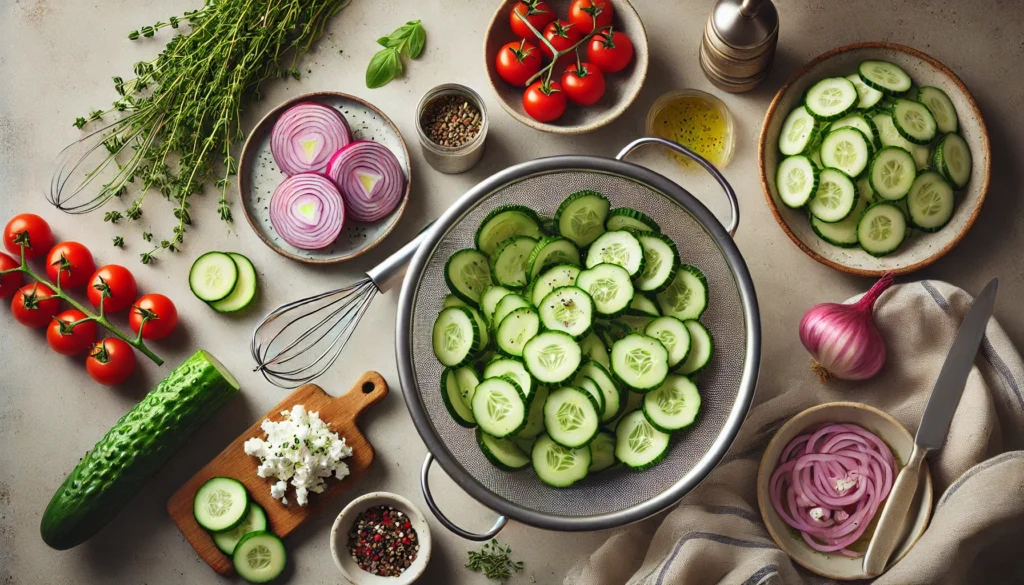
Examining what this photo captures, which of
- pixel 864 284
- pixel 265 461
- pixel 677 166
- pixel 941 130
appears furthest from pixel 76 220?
pixel 941 130

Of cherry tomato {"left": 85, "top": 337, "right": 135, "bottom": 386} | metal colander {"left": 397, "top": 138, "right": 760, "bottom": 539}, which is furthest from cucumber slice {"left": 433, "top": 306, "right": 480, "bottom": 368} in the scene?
cherry tomato {"left": 85, "top": 337, "right": 135, "bottom": 386}

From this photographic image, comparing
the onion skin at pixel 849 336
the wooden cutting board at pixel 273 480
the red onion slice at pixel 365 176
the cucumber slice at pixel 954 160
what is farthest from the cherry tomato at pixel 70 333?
the cucumber slice at pixel 954 160

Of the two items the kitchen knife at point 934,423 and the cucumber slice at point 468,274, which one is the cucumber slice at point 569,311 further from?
the kitchen knife at point 934,423

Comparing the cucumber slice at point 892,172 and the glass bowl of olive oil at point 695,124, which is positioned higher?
the glass bowl of olive oil at point 695,124

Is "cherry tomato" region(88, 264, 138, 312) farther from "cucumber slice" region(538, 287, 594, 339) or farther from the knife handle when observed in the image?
the knife handle

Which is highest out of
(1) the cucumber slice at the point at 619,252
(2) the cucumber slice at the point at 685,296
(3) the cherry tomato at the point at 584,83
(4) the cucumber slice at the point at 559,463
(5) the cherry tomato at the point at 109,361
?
(5) the cherry tomato at the point at 109,361

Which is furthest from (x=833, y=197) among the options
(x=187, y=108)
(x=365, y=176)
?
(x=187, y=108)
